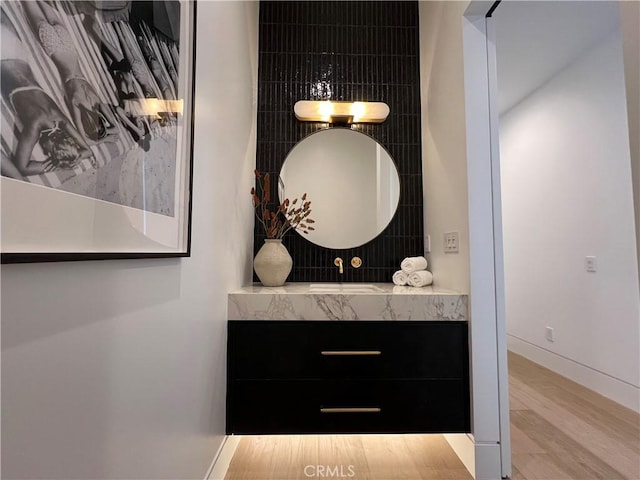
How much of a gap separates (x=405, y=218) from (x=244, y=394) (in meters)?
1.50

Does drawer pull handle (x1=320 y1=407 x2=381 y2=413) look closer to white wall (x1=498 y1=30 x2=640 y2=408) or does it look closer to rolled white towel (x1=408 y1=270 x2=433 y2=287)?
rolled white towel (x1=408 y1=270 x2=433 y2=287)

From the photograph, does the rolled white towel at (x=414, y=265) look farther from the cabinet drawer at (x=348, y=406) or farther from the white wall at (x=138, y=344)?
the white wall at (x=138, y=344)

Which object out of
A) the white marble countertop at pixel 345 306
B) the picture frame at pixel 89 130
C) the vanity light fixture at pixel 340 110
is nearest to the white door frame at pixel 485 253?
the white marble countertop at pixel 345 306

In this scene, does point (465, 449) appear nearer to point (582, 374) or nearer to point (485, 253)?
point (485, 253)

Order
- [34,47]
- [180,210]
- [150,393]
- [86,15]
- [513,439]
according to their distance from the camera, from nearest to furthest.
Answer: [34,47] < [86,15] < [150,393] < [180,210] < [513,439]

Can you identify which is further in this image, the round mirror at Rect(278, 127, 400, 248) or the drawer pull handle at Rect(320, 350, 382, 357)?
the round mirror at Rect(278, 127, 400, 248)

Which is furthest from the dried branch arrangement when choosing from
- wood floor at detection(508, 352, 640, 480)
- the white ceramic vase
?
wood floor at detection(508, 352, 640, 480)

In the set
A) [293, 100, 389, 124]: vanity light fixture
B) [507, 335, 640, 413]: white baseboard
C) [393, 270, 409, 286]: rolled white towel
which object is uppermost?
[293, 100, 389, 124]: vanity light fixture

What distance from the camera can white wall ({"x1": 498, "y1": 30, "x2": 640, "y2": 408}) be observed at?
1825 mm

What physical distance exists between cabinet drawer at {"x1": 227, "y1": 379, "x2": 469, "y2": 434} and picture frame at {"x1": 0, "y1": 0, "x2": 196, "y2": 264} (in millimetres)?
927

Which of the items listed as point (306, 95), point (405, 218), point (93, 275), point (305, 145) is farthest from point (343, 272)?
point (93, 275)

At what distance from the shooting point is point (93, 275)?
1.86 feet

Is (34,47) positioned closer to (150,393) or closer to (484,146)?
(150,393)

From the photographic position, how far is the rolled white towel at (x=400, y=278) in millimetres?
1967
